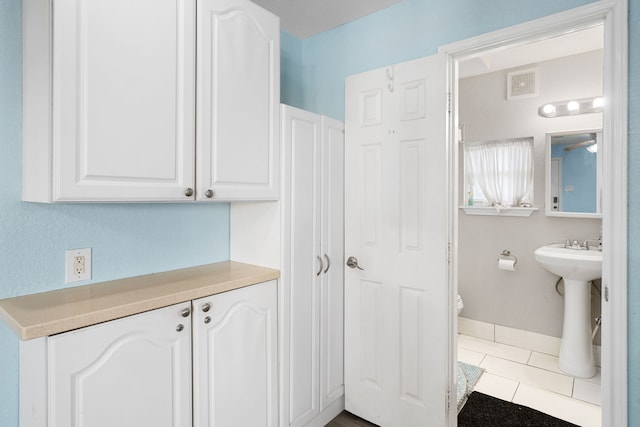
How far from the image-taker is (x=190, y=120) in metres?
1.41

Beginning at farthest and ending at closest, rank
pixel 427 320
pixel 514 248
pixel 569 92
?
pixel 514 248 < pixel 569 92 < pixel 427 320

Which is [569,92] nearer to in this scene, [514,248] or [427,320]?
[514,248]

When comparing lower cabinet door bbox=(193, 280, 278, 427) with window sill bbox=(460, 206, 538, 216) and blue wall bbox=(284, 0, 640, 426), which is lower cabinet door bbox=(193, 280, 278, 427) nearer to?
blue wall bbox=(284, 0, 640, 426)

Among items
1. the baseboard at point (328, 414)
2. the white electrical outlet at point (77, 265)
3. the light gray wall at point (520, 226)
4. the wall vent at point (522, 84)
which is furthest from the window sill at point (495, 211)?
the white electrical outlet at point (77, 265)

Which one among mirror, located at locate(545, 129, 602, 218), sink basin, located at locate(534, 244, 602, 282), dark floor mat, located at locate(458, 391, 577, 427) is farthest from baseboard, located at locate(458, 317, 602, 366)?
mirror, located at locate(545, 129, 602, 218)

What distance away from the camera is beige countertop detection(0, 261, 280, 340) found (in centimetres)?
106

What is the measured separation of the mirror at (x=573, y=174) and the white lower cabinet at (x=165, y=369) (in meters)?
2.54

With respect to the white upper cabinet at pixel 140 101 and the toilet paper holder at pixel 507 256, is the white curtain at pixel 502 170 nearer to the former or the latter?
the toilet paper holder at pixel 507 256

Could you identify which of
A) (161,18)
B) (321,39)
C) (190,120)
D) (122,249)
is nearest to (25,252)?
(122,249)

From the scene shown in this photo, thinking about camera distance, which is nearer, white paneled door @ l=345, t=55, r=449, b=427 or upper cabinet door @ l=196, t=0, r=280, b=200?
upper cabinet door @ l=196, t=0, r=280, b=200

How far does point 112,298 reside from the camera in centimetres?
128

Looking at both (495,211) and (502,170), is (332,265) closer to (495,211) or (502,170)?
(495,211)

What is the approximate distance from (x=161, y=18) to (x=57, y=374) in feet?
4.18

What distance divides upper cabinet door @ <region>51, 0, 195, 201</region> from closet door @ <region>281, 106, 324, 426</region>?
55 cm
